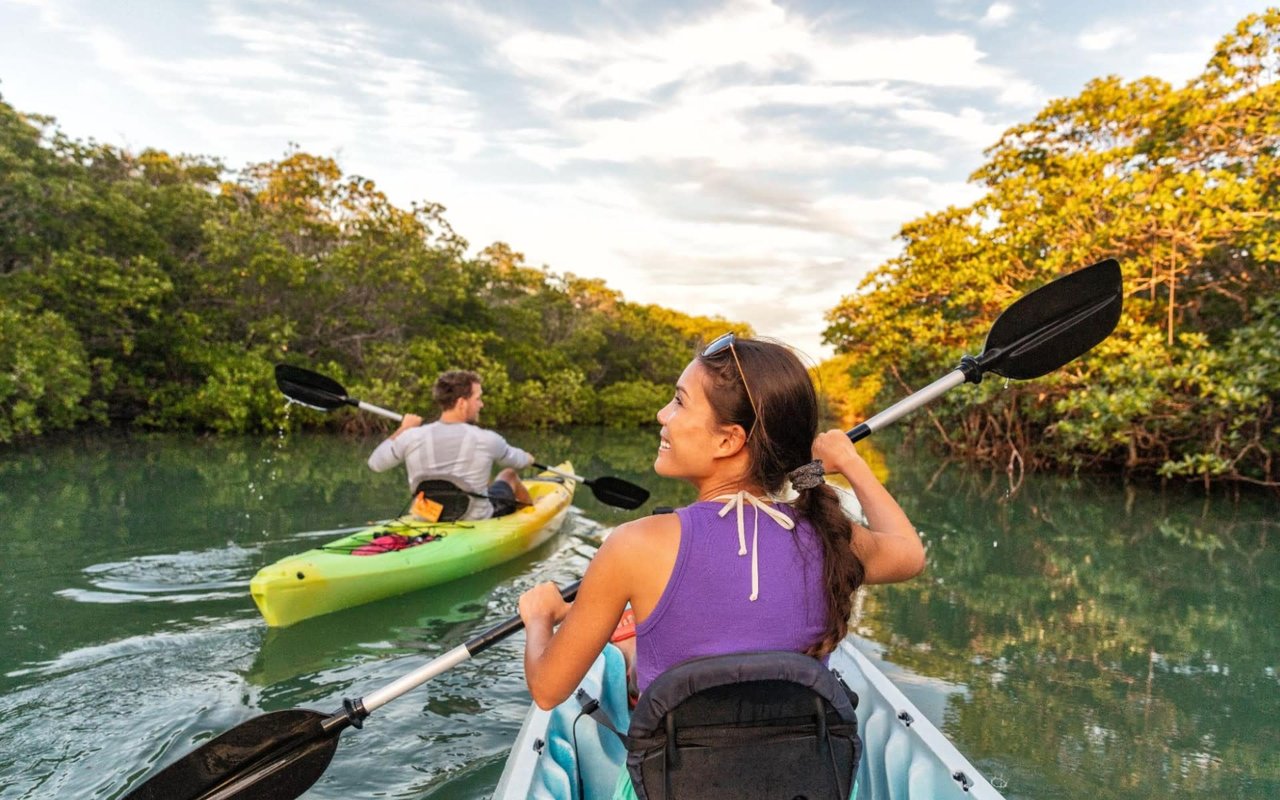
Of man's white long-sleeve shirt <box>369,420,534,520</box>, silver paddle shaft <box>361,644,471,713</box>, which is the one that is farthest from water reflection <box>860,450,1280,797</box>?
man's white long-sleeve shirt <box>369,420,534,520</box>

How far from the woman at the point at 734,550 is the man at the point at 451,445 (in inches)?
143

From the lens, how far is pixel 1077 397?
928cm

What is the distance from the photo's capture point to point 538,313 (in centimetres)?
2212

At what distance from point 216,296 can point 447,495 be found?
12.4 meters

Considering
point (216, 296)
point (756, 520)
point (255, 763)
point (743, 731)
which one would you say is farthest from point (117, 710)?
point (216, 296)

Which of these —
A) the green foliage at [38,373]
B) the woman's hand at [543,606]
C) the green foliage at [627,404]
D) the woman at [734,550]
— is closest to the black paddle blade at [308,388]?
the woman's hand at [543,606]

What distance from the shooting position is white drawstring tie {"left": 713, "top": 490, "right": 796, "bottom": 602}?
116 cm

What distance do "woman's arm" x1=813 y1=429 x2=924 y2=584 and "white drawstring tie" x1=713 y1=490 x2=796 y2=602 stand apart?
0.16 metres

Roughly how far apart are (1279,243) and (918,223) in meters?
6.80

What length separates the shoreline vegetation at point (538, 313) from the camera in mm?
8578

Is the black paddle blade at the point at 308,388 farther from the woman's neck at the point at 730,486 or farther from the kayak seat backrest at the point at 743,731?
the kayak seat backrest at the point at 743,731

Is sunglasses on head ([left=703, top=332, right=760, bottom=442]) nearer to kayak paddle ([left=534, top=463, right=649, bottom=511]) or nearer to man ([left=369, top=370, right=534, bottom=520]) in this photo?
kayak paddle ([left=534, top=463, right=649, bottom=511])

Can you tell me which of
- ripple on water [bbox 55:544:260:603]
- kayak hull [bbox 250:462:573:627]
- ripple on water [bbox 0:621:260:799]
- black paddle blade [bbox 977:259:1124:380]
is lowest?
ripple on water [bbox 0:621:260:799]

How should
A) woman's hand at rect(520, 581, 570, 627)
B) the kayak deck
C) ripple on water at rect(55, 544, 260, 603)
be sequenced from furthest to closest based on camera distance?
ripple on water at rect(55, 544, 260, 603), the kayak deck, woman's hand at rect(520, 581, 570, 627)
